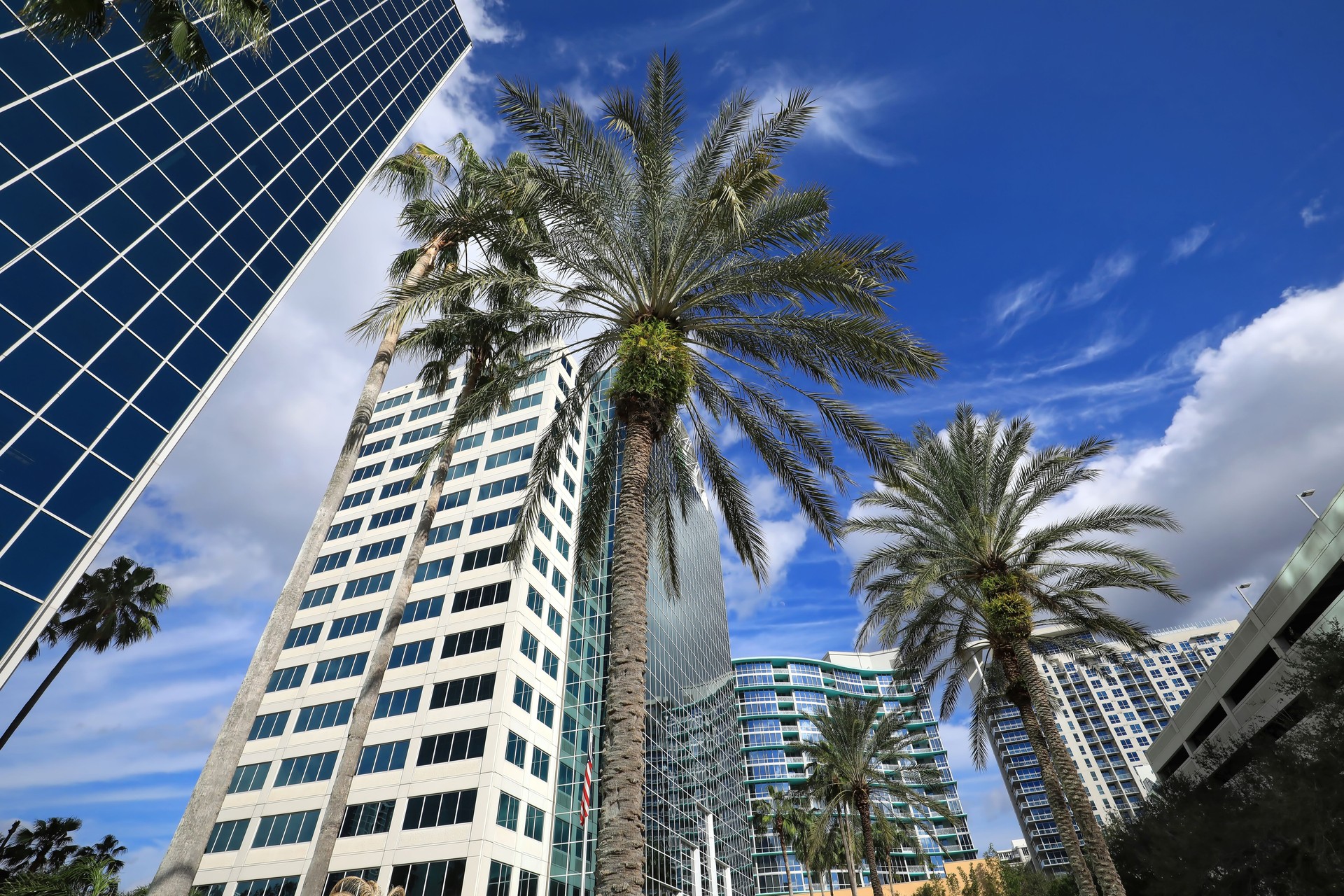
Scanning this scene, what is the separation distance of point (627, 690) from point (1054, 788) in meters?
18.7

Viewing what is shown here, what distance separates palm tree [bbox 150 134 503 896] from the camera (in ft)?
31.0

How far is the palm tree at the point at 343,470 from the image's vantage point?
9445 millimetres

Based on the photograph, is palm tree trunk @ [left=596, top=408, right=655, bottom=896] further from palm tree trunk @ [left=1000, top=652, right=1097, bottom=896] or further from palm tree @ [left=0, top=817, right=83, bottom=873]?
palm tree @ [left=0, top=817, right=83, bottom=873]

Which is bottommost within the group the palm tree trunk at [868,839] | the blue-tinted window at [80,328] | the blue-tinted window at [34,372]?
the palm tree trunk at [868,839]

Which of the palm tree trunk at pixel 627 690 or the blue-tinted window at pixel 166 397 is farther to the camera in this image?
the blue-tinted window at pixel 166 397

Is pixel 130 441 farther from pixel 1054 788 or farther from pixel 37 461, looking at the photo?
pixel 1054 788

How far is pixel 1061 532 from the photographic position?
1925cm

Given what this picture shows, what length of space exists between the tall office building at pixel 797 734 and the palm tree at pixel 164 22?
90978mm

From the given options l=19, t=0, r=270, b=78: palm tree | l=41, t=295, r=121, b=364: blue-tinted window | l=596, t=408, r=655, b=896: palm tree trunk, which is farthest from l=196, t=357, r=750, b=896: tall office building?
l=19, t=0, r=270, b=78: palm tree

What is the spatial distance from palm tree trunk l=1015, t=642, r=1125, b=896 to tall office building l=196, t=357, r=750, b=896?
20.6 metres

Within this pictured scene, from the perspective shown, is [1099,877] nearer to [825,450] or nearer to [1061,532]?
[1061,532]

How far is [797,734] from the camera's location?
340 feet

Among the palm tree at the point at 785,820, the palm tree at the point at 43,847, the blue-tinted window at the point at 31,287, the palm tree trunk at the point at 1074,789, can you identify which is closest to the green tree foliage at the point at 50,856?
the palm tree at the point at 43,847

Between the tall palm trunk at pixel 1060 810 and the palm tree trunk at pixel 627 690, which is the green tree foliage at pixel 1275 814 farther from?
the palm tree trunk at pixel 627 690
